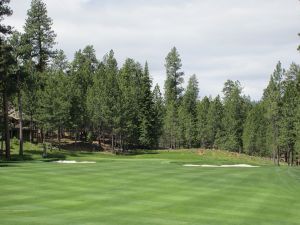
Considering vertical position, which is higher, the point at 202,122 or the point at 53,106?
the point at 53,106

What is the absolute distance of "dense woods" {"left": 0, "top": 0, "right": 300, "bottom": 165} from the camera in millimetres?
76125

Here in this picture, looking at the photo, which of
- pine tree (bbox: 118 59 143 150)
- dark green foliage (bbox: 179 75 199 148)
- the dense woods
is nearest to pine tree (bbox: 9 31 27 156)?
the dense woods

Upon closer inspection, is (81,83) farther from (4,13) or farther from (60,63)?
(4,13)

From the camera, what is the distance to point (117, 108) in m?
88.1

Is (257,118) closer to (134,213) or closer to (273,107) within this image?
(273,107)

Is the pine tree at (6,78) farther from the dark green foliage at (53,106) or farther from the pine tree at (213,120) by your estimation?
the pine tree at (213,120)

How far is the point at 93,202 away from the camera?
19891 millimetres

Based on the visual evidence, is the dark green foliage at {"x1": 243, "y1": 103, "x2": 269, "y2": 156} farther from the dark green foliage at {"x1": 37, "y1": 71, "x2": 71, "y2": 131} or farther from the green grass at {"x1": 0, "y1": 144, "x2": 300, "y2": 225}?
the green grass at {"x1": 0, "y1": 144, "x2": 300, "y2": 225}

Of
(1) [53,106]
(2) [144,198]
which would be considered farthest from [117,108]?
(2) [144,198]

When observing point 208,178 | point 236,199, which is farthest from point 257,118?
point 236,199

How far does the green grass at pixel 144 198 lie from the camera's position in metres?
16.7

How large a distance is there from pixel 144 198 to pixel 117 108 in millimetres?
66944

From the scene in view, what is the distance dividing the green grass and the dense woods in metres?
29.3

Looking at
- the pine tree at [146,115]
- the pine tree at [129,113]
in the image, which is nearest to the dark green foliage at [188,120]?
the pine tree at [129,113]
